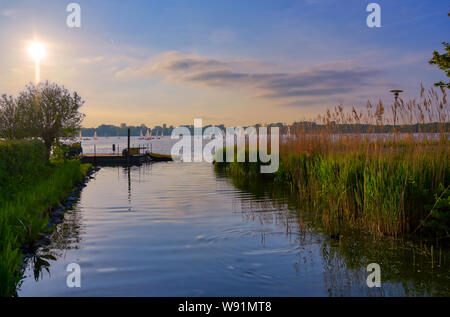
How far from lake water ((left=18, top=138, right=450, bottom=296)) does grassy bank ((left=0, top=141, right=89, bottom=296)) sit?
20.8 inches

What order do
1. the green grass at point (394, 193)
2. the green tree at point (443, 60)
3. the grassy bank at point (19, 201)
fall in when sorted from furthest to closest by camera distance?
1. the green tree at point (443, 60)
2. the green grass at point (394, 193)
3. the grassy bank at point (19, 201)

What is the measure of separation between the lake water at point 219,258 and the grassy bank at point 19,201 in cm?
53

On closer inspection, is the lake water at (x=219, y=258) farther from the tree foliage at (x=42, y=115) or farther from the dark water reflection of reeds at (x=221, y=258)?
the tree foliage at (x=42, y=115)

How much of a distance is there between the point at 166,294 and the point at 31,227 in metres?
4.41

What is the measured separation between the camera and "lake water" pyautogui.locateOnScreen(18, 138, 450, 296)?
225 inches

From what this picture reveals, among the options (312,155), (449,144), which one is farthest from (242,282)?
(312,155)

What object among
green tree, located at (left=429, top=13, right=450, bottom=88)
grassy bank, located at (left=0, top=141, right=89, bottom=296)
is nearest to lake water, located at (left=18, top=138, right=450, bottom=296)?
grassy bank, located at (left=0, top=141, right=89, bottom=296)

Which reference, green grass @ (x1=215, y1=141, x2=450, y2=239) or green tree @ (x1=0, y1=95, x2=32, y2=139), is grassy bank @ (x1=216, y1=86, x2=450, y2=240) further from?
green tree @ (x1=0, y1=95, x2=32, y2=139)

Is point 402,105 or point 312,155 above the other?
point 402,105

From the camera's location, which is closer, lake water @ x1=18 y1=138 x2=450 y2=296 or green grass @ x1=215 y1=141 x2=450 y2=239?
lake water @ x1=18 y1=138 x2=450 y2=296

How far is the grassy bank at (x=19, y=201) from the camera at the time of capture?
18.5 ft

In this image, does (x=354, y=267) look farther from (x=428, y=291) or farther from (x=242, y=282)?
(x=242, y=282)

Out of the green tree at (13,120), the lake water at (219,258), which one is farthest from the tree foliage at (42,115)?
the lake water at (219,258)
